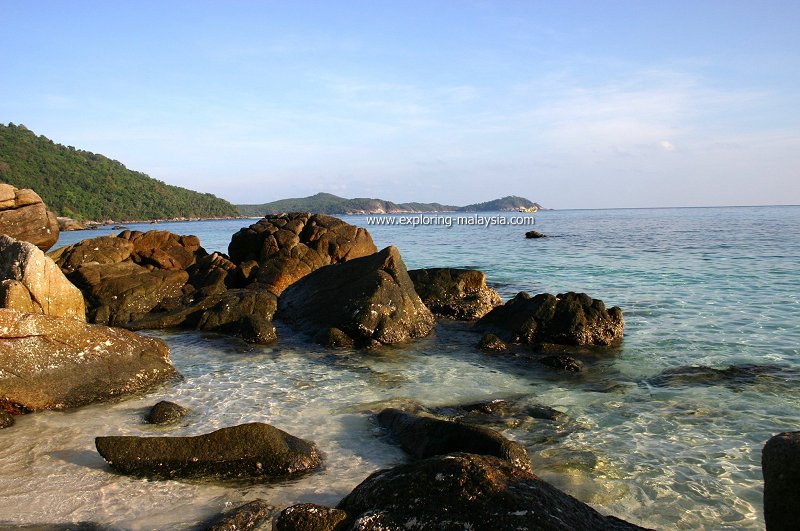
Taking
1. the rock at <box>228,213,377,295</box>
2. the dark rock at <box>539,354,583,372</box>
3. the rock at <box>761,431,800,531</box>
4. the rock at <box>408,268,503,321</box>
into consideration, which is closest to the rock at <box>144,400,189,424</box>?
the dark rock at <box>539,354,583,372</box>

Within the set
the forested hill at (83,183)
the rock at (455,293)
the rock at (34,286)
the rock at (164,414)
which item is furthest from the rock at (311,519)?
the forested hill at (83,183)

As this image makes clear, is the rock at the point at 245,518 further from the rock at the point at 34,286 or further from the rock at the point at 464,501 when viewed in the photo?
the rock at the point at 34,286

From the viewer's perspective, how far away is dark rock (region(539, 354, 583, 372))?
1144 centimetres

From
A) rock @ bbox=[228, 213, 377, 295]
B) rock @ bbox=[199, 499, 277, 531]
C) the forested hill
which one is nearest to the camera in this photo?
rock @ bbox=[199, 499, 277, 531]

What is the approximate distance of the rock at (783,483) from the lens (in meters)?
3.90

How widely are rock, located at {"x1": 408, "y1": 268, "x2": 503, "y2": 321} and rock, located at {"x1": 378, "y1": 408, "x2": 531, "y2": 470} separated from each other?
957 centimetres

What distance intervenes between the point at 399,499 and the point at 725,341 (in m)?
12.0

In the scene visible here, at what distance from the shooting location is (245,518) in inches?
211

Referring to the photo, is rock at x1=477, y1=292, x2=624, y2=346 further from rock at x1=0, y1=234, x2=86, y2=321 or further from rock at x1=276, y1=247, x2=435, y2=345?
rock at x1=0, y1=234, x2=86, y2=321

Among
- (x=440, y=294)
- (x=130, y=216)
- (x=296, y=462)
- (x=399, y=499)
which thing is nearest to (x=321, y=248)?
(x=440, y=294)

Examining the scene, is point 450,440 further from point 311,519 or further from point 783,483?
point 783,483

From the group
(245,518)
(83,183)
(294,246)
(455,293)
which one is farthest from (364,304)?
(83,183)

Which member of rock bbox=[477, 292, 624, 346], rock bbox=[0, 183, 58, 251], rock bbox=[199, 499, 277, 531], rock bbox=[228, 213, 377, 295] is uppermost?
rock bbox=[0, 183, 58, 251]

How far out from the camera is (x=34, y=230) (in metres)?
19.8
